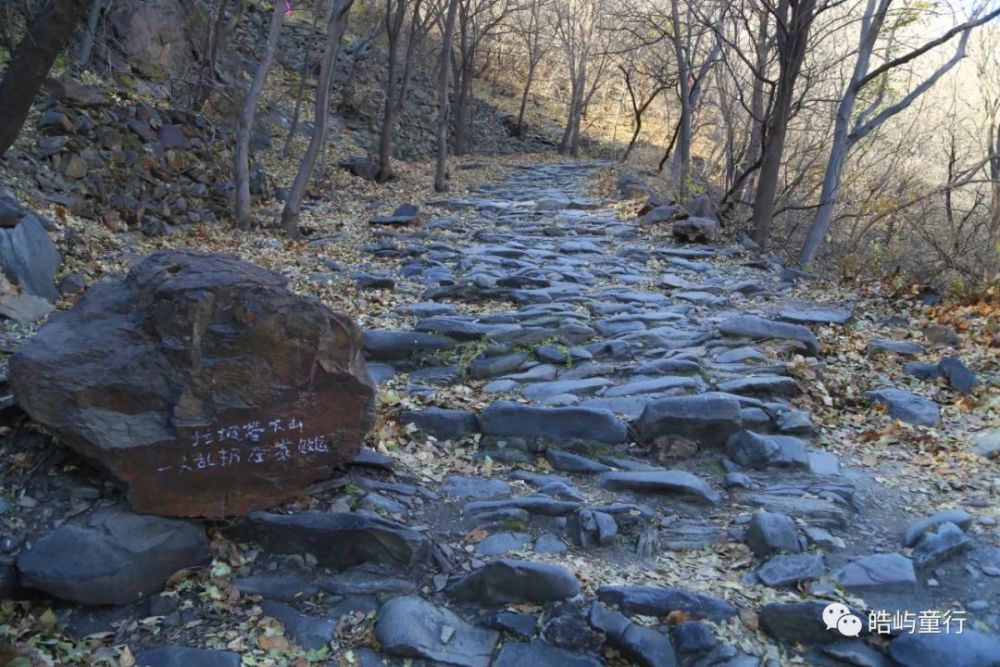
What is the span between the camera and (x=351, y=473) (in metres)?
4.29

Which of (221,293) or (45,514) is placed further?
(221,293)

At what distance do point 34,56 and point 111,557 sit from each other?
3105mm

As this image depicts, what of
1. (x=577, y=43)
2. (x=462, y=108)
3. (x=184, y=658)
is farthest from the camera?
(x=577, y=43)

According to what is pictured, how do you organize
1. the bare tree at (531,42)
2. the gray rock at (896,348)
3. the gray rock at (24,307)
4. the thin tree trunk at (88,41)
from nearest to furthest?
1. the gray rock at (24,307)
2. the gray rock at (896,348)
3. the thin tree trunk at (88,41)
4. the bare tree at (531,42)

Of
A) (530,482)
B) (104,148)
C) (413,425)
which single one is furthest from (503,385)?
(104,148)

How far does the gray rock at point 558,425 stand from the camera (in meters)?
4.98

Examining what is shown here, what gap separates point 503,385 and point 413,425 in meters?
1.00

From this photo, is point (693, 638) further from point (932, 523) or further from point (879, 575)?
point (932, 523)

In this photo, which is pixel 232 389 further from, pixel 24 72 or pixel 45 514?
pixel 24 72

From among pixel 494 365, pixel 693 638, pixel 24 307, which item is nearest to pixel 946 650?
pixel 693 638

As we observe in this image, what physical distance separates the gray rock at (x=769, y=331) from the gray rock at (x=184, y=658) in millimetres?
5080

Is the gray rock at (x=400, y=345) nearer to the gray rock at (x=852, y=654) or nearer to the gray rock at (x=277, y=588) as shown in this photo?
the gray rock at (x=277, y=588)

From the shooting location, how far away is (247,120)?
10.5m

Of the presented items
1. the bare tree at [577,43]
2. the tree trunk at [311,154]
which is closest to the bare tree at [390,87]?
the tree trunk at [311,154]
